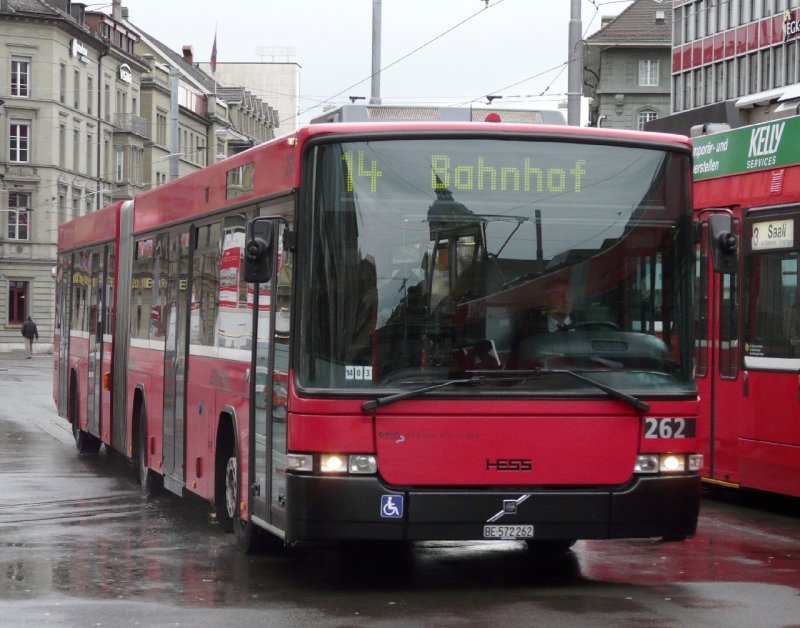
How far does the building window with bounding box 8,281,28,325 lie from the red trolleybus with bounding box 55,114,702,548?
73.7 metres

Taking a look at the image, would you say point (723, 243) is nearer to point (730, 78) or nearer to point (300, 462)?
point (300, 462)

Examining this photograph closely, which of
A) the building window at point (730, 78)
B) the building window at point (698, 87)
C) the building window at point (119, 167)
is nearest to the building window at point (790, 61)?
the building window at point (730, 78)

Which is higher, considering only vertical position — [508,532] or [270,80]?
[270,80]

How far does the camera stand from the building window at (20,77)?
81125mm

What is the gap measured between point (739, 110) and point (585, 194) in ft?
19.8

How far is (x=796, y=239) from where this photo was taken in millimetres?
13336

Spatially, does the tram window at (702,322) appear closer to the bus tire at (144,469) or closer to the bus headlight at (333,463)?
the bus tire at (144,469)

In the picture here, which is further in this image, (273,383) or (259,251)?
(273,383)

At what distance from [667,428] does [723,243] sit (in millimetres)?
1130

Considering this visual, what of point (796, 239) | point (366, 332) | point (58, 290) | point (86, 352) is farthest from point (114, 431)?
point (366, 332)

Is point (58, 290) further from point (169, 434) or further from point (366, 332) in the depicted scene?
point (366, 332)

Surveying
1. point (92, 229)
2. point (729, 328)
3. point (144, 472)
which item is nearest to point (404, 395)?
point (729, 328)

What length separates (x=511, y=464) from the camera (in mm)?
9367

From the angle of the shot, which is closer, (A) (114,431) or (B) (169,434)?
(B) (169,434)
